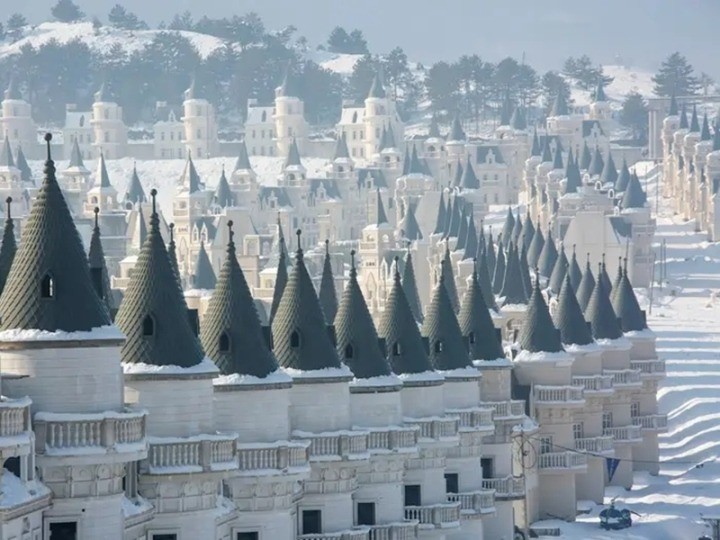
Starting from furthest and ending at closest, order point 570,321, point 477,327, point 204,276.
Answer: point 204,276 < point 570,321 < point 477,327

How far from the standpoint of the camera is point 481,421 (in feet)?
207

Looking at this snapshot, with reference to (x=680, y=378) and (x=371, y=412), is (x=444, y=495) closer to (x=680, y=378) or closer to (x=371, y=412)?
(x=371, y=412)

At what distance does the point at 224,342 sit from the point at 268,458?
1950 mm

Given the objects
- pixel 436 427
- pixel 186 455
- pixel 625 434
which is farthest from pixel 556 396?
pixel 186 455

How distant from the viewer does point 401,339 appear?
5744 centimetres

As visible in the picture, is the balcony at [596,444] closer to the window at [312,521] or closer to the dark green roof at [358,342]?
the dark green roof at [358,342]

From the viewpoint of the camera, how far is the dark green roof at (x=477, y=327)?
67375 mm

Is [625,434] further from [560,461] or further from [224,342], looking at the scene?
[224,342]

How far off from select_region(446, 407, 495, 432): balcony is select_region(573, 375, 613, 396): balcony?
18.3 meters

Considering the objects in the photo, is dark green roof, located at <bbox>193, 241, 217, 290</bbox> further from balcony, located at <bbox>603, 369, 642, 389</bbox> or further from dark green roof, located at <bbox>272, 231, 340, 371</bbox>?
dark green roof, located at <bbox>272, 231, 340, 371</bbox>

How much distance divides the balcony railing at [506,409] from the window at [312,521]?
A: 15.7 meters

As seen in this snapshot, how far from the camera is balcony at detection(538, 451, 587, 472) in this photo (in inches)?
3078

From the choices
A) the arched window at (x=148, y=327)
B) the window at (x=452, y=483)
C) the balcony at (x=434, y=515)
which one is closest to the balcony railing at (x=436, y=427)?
the balcony at (x=434, y=515)

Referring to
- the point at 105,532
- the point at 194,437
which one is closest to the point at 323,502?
the point at 194,437
